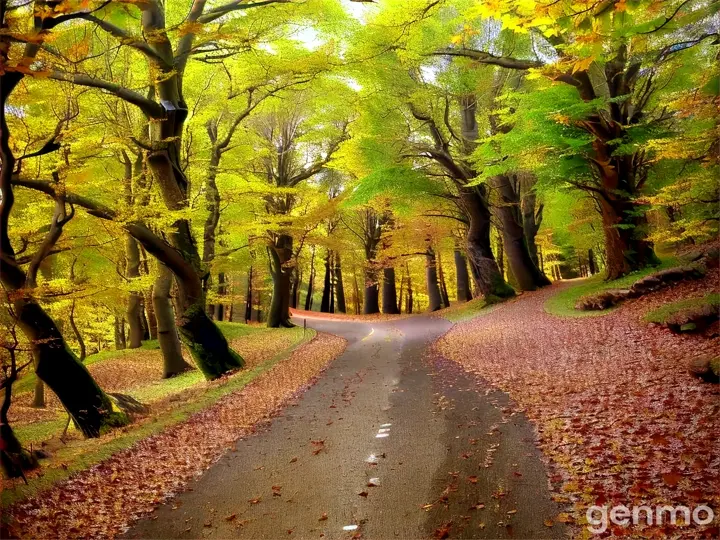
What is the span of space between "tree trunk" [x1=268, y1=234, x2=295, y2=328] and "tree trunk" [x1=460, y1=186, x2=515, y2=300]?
29.9ft

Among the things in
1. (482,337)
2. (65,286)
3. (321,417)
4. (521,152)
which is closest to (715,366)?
(321,417)

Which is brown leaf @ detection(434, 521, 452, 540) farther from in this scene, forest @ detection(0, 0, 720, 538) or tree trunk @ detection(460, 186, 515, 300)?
tree trunk @ detection(460, 186, 515, 300)

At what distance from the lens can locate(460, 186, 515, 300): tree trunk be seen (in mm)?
22047

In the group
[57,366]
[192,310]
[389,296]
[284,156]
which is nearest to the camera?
[57,366]

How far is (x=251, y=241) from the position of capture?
19.6 meters

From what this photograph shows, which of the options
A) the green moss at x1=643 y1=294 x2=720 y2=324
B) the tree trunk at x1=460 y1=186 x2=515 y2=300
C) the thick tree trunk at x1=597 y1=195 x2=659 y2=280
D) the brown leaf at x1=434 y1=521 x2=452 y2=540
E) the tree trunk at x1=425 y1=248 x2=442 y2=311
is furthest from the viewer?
the tree trunk at x1=425 y1=248 x2=442 y2=311

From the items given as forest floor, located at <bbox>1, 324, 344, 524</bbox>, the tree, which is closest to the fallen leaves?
forest floor, located at <bbox>1, 324, 344, 524</bbox>

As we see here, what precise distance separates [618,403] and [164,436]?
6.86 m

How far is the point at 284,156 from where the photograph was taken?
23.6 meters

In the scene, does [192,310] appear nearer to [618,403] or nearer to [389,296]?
[618,403]

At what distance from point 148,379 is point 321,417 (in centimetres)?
1015

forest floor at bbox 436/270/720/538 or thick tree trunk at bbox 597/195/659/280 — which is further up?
thick tree trunk at bbox 597/195/659/280

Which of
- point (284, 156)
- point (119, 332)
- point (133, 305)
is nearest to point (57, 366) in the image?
point (133, 305)

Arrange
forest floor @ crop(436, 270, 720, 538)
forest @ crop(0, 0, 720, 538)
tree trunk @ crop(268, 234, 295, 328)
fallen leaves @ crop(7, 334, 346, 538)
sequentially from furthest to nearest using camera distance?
tree trunk @ crop(268, 234, 295, 328), forest @ crop(0, 0, 720, 538), fallen leaves @ crop(7, 334, 346, 538), forest floor @ crop(436, 270, 720, 538)
